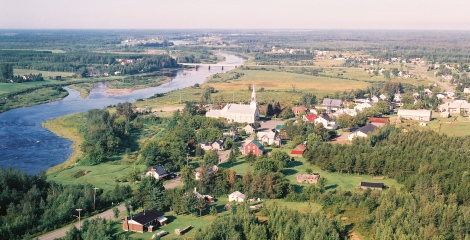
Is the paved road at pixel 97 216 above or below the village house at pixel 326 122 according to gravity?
below

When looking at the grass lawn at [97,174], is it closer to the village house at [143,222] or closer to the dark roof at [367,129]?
the village house at [143,222]

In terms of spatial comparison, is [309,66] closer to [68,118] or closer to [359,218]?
[68,118]

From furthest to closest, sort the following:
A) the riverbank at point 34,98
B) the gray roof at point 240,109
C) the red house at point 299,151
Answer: the riverbank at point 34,98, the gray roof at point 240,109, the red house at point 299,151

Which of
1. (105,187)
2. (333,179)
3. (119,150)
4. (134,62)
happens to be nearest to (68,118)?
(119,150)

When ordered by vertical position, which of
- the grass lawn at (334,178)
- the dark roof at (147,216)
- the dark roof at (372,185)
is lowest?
the grass lawn at (334,178)

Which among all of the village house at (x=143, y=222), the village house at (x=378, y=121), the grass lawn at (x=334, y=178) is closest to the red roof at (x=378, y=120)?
the village house at (x=378, y=121)

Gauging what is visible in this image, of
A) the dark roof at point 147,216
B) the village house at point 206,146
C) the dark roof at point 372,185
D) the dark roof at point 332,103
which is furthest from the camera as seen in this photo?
the dark roof at point 332,103

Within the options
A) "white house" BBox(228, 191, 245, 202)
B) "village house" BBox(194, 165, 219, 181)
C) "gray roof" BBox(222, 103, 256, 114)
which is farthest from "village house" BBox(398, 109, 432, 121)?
"white house" BBox(228, 191, 245, 202)
